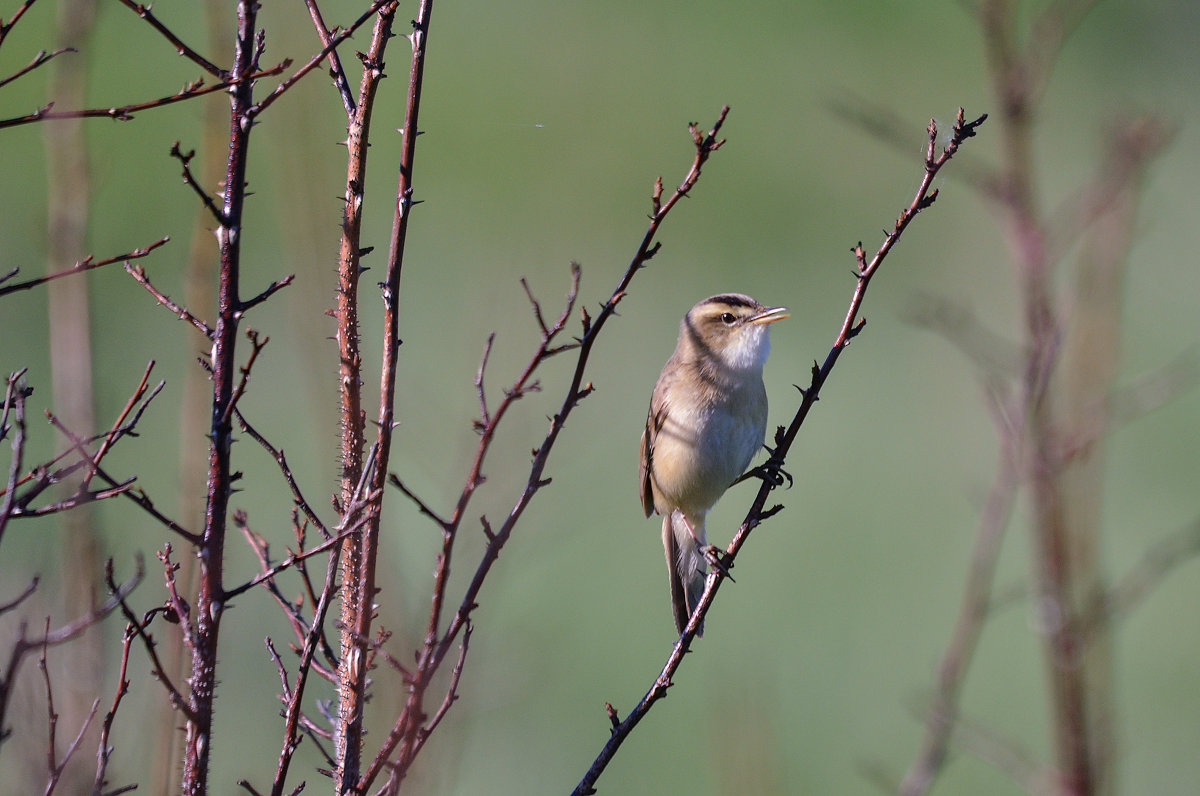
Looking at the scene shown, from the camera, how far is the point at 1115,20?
1451 centimetres

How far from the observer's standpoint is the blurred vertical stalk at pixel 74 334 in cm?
241

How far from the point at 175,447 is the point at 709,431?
6.85 metres

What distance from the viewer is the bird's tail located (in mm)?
4309

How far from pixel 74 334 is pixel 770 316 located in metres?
2.08

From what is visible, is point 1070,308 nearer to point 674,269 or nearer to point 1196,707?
point 1196,707

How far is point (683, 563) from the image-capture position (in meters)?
4.34

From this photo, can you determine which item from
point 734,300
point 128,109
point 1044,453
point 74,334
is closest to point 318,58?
point 128,109

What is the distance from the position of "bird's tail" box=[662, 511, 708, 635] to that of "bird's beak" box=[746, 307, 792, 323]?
2.76 ft

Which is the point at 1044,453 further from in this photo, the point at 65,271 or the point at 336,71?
the point at 65,271

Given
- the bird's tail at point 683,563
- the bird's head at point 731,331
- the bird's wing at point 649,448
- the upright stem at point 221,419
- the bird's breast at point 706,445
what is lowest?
the upright stem at point 221,419

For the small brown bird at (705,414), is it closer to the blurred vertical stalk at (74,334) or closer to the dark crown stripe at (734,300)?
the dark crown stripe at (734,300)

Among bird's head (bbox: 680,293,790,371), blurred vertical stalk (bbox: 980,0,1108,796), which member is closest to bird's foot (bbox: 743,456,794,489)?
bird's head (bbox: 680,293,790,371)

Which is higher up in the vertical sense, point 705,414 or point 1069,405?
point 705,414

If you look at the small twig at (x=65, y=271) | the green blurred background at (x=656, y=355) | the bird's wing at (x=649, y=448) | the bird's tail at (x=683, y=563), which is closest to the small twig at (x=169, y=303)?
the small twig at (x=65, y=271)
